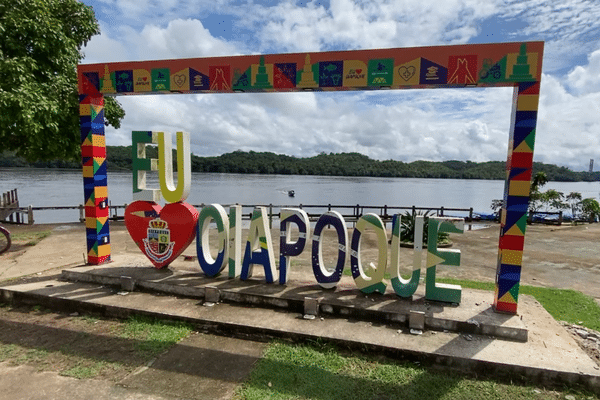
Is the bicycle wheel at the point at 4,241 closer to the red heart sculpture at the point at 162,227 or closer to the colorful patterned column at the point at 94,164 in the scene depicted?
the colorful patterned column at the point at 94,164

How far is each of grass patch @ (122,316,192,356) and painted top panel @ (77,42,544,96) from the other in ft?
12.6

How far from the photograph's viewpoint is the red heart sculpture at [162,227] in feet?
20.5

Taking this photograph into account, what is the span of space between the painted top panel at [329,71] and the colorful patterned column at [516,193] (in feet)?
1.07

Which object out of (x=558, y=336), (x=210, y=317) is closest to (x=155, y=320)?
(x=210, y=317)

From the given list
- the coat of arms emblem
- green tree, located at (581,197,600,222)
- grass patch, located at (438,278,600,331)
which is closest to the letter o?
the coat of arms emblem

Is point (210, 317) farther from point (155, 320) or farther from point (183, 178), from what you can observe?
point (183, 178)

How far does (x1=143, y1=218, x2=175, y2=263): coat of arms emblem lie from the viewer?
6426 mm

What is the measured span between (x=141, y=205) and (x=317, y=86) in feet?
13.0

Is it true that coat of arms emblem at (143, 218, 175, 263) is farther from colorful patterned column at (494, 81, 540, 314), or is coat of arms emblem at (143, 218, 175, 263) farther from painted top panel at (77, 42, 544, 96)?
colorful patterned column at (494, 81, 540, 314)

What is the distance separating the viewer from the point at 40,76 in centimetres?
957

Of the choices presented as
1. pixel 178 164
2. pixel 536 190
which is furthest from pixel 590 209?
pixel 178 164

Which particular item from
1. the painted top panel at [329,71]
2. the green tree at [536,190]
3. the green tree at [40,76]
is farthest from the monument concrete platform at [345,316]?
the green tree at [536,190]

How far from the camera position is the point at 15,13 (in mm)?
8922

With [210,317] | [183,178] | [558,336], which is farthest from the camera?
[183,178]
